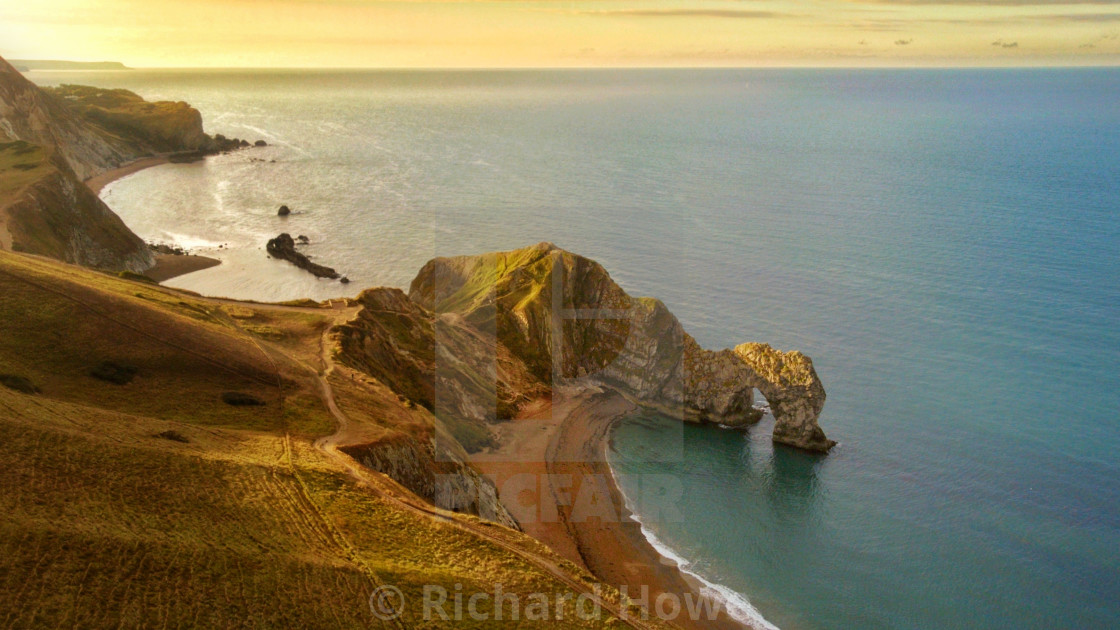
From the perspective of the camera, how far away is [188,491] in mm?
30125

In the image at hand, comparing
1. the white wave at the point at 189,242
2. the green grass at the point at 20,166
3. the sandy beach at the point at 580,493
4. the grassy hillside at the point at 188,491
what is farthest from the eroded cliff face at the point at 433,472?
the white wave at the point at 189,242

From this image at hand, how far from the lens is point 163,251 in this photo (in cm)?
9919

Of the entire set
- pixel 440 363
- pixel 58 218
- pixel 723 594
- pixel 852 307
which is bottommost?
pixel 723 594

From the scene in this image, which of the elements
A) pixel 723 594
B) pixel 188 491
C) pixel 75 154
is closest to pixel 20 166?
pixel 75 154

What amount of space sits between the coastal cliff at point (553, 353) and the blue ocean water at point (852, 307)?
326cm

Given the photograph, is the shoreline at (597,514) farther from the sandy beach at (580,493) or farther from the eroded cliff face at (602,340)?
the eroded cliff face at (602,340)

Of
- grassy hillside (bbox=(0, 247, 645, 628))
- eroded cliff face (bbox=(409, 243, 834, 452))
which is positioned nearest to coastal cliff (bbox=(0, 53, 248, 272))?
grassy hillside (bbox=(0, 247, 645, 628))

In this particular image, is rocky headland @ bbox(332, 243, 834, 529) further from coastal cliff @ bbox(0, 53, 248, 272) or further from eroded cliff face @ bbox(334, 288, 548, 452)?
coastal cliff @ bbox(0, 53, 248, 272)

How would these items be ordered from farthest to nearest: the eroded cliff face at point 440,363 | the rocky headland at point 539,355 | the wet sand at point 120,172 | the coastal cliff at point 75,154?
the wet sand at point 120,172, the coastal cliff at point 75,154, the rocky headland at point 539,355, the eroded cliff face at point 440,363

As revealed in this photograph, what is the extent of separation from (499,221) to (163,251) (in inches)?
1959

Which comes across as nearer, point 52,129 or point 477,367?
point 477,367

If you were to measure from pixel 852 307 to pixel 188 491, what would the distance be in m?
71.9

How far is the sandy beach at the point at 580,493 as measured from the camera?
4334 cm

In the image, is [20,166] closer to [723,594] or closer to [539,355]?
[539,355]
